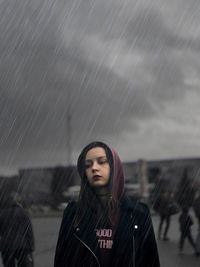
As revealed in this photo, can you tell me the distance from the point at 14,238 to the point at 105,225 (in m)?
0.87

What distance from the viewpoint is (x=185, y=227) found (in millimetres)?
2252

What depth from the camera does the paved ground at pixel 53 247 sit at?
226 centimetres

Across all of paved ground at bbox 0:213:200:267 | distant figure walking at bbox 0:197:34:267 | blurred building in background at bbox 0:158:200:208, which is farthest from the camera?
paved ground at bbox 0:213:200:267

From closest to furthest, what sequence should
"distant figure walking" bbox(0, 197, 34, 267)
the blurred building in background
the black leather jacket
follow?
the black leather jacket
"distant figure walking" bbox(0, 197, 34, 267)
the blurred building in background

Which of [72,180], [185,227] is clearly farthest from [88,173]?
[185,227]

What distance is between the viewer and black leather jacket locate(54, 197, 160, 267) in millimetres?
1255

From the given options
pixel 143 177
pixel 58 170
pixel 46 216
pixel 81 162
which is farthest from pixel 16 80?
pixel 81 162

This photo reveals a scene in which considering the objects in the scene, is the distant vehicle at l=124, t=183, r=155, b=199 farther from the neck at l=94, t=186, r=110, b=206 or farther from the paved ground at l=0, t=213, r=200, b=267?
the neck at l=94, t=186, r=110, b=206

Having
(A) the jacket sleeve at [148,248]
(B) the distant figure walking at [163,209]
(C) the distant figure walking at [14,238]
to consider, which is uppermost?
(A) the jacket sleeve at [148,248]

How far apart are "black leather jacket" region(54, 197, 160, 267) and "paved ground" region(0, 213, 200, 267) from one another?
32.0 inches

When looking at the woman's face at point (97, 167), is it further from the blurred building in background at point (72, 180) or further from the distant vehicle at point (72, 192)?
the distant vehicle at point (72, 192)

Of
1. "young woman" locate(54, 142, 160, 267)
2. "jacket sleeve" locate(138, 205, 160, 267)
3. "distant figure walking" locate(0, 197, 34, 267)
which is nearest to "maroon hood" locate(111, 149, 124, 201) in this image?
"young woman" locate(54, 142, 160, 267)

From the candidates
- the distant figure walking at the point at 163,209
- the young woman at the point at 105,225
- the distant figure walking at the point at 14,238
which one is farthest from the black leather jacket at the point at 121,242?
the distant figure walking at the point at 163,209

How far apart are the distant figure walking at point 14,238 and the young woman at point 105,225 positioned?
729 millimetres
